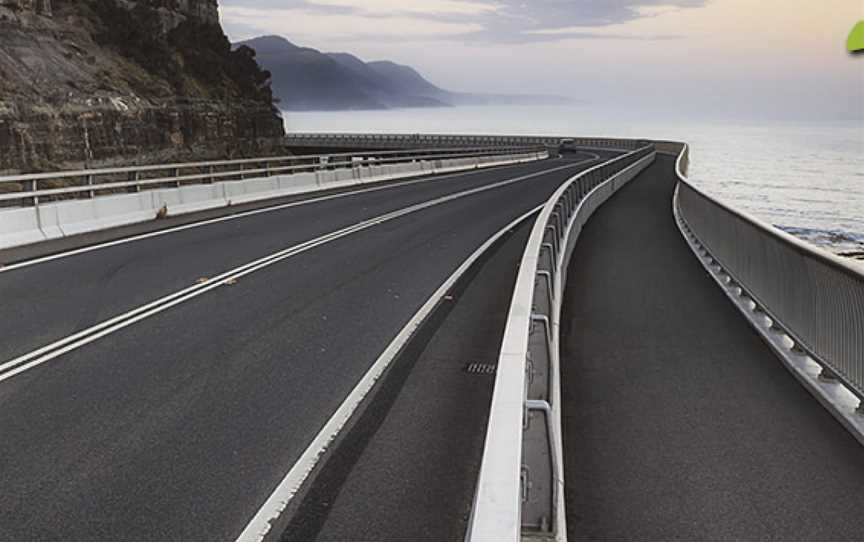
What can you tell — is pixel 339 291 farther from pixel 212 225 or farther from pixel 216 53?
pixel 216 53

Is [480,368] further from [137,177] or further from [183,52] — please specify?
[183,52]

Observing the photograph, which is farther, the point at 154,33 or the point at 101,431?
the point at 154,33

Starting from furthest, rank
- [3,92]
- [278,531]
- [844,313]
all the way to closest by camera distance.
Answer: [3,92] → [844,313] → [278,531]

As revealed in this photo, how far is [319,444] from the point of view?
6.36 meters

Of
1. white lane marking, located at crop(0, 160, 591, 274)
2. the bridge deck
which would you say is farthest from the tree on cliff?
the bridge deck

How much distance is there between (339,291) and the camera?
12273 mm

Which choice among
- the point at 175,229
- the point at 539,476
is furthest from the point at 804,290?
the point at 175,229

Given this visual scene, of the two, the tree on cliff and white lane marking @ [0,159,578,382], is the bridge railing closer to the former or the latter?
white lane marking @ [0,159,578,382]

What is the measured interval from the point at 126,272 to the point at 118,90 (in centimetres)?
4627

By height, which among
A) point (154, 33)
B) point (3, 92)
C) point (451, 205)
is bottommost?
point (451, 205)

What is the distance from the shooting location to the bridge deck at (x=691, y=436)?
5.30 metres

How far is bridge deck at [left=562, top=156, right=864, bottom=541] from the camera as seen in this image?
530 centimetres

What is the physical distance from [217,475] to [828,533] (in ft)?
12.7

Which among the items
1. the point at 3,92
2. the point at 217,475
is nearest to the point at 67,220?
the point at 217,475
